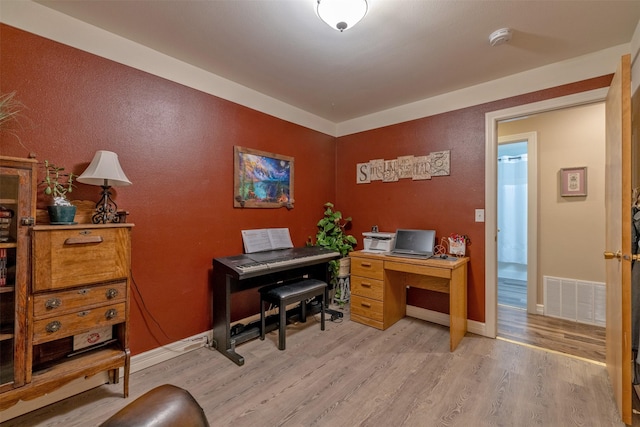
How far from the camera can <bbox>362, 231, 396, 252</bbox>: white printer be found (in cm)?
317

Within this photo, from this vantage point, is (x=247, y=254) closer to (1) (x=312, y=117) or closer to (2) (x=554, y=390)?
(1) (x=312, y=117)

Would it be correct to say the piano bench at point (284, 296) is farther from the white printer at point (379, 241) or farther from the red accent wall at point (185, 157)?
the white printer at point (379, 241)

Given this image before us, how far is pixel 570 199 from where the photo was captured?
124 inches

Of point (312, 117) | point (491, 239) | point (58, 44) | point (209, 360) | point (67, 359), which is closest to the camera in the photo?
point (67, 359)

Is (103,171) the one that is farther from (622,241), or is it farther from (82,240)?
(622,241)

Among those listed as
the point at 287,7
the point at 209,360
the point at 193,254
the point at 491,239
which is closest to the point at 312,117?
the point at 287,7

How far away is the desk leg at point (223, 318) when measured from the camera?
7.66ft

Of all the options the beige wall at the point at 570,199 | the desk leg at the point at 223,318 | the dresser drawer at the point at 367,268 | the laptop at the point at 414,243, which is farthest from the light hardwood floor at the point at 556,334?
the desk leg at the point at 223,318

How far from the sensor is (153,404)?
90cm

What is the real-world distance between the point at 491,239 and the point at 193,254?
280cm

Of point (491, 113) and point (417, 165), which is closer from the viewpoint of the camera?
point (491, 113)

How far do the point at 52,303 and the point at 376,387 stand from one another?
6.73 feet

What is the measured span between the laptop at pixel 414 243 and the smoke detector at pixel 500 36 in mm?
1734

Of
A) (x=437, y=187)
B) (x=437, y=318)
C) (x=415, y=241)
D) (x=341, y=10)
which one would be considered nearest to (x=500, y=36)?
(x=341, y=10)
